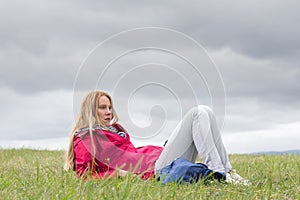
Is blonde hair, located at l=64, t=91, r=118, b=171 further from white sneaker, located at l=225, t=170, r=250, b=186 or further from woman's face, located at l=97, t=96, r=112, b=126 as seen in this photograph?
white sneaker, located at l=225, t=170, r=250, b=186

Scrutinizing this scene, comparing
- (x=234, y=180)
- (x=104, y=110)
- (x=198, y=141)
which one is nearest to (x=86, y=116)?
(x=104, y=110)

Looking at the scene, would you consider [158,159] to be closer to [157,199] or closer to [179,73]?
[179,73]

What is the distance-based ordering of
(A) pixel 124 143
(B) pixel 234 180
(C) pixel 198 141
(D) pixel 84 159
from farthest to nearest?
(A) pixel 124 143
(C) pixel 198 141
(D) pixel 84 159
(B) pixel 234 180

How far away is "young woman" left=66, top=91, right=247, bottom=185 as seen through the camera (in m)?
5.04

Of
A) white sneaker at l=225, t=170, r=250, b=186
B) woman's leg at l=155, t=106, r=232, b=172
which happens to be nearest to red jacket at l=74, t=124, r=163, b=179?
woman's leg at l=155, t=106, r=232, b=172

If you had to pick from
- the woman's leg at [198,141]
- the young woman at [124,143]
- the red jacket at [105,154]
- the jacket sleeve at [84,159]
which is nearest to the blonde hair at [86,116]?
the young woman at [124,143]

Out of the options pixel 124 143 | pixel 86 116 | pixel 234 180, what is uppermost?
pixel 86 116

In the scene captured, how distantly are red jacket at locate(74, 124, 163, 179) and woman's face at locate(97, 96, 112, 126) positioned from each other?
182 millimetres

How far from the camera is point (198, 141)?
5199mm

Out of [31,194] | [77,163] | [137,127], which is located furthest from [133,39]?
[31,194]

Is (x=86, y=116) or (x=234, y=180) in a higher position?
(x=86, y=116)

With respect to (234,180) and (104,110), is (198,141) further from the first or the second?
(104,110)

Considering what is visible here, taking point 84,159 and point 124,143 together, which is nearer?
point 84,159

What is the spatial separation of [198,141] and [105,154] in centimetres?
111
